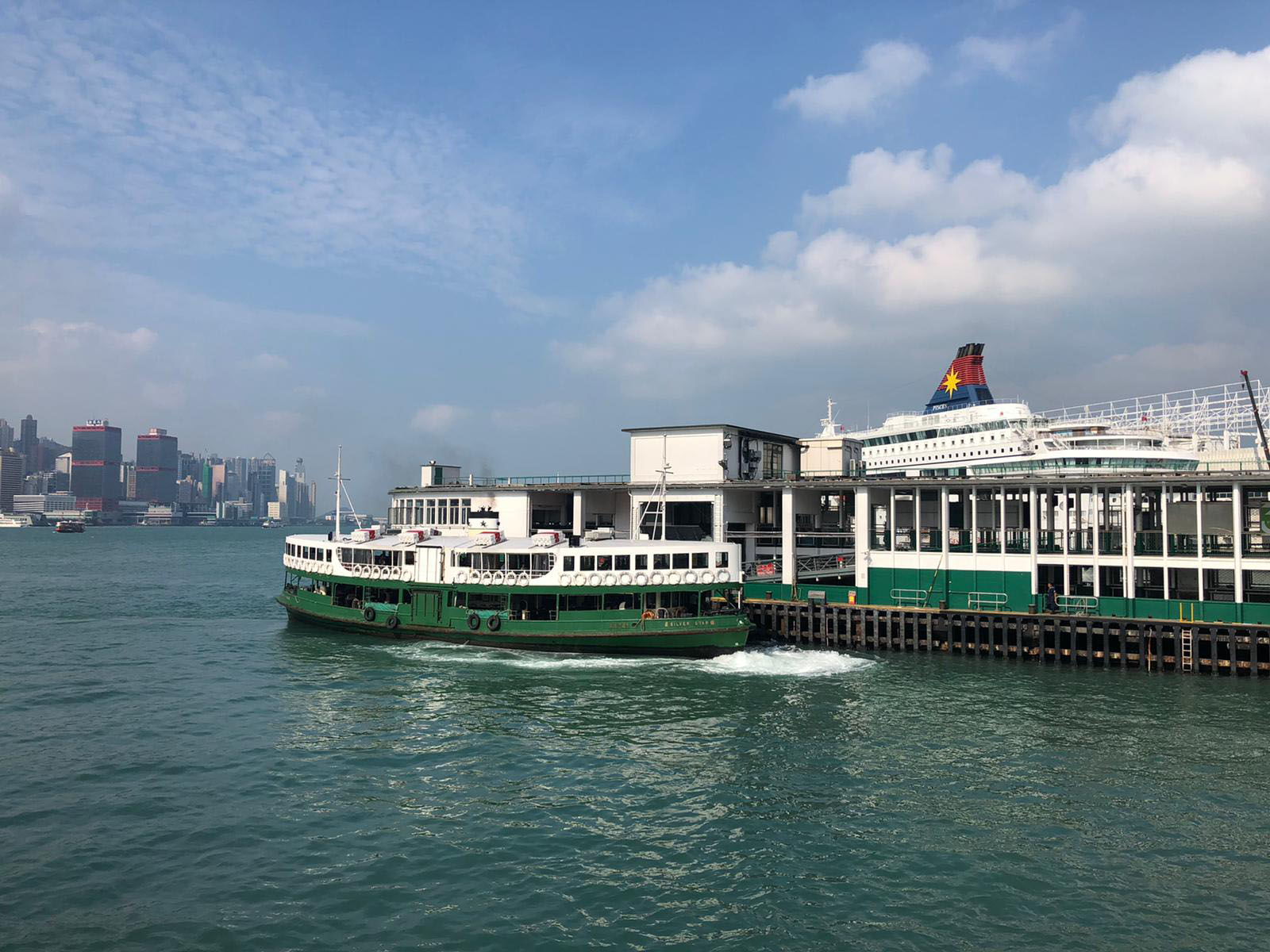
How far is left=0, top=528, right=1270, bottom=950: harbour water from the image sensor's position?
51.6 feet

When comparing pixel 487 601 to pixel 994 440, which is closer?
pixel 487 601

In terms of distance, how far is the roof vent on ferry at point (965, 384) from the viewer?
9150cm

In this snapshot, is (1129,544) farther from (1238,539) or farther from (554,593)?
(554,593)

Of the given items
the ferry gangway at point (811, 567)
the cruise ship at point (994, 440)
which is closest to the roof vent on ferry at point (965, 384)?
the cruise ship at point (994, 440)

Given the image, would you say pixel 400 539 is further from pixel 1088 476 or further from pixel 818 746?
pixel 1088 476

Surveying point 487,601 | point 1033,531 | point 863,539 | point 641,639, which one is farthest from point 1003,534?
point 487,601

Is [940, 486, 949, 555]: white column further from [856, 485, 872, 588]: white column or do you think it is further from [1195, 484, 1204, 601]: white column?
[1195, 484, 1204, 601]: white column

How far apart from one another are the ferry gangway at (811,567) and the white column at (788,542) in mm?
1216

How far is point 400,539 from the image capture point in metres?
49.3

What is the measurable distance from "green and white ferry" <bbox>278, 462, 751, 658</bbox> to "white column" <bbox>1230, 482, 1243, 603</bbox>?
2427cm

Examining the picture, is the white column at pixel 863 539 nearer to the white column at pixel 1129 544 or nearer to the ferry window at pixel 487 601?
the white column at pixel 1129 544

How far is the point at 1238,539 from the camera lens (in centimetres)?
4016

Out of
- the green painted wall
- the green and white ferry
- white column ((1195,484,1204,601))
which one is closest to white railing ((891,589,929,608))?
the green painted wall

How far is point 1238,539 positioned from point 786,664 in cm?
2373
